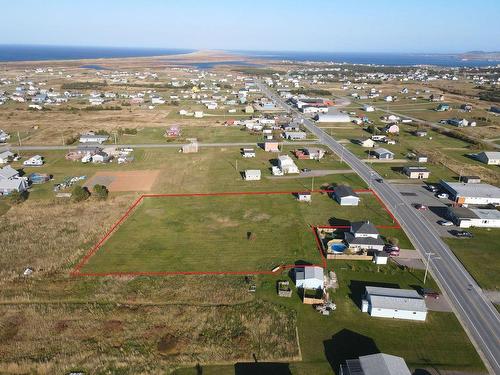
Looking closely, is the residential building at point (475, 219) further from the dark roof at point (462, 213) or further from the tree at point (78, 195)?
the tree at point (78, 195)

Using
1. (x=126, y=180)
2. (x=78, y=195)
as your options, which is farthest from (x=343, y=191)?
(x=78, y=195)

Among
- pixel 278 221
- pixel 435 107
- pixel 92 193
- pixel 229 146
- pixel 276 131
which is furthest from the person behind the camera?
pixel 435 107

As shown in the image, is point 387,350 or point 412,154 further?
point 412,154

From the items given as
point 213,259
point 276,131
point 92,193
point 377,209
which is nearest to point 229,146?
point 276,131

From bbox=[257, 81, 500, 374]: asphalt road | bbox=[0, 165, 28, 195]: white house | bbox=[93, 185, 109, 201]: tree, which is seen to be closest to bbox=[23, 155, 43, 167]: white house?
bbox=[0, 165, 28, 195]: white house

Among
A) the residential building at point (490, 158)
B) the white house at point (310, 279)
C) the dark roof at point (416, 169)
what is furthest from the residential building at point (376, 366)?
the residential building at point (490, 158)

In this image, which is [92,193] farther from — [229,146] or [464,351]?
[464,351]

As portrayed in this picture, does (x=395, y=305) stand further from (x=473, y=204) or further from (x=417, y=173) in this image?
(x=417, y=173)
